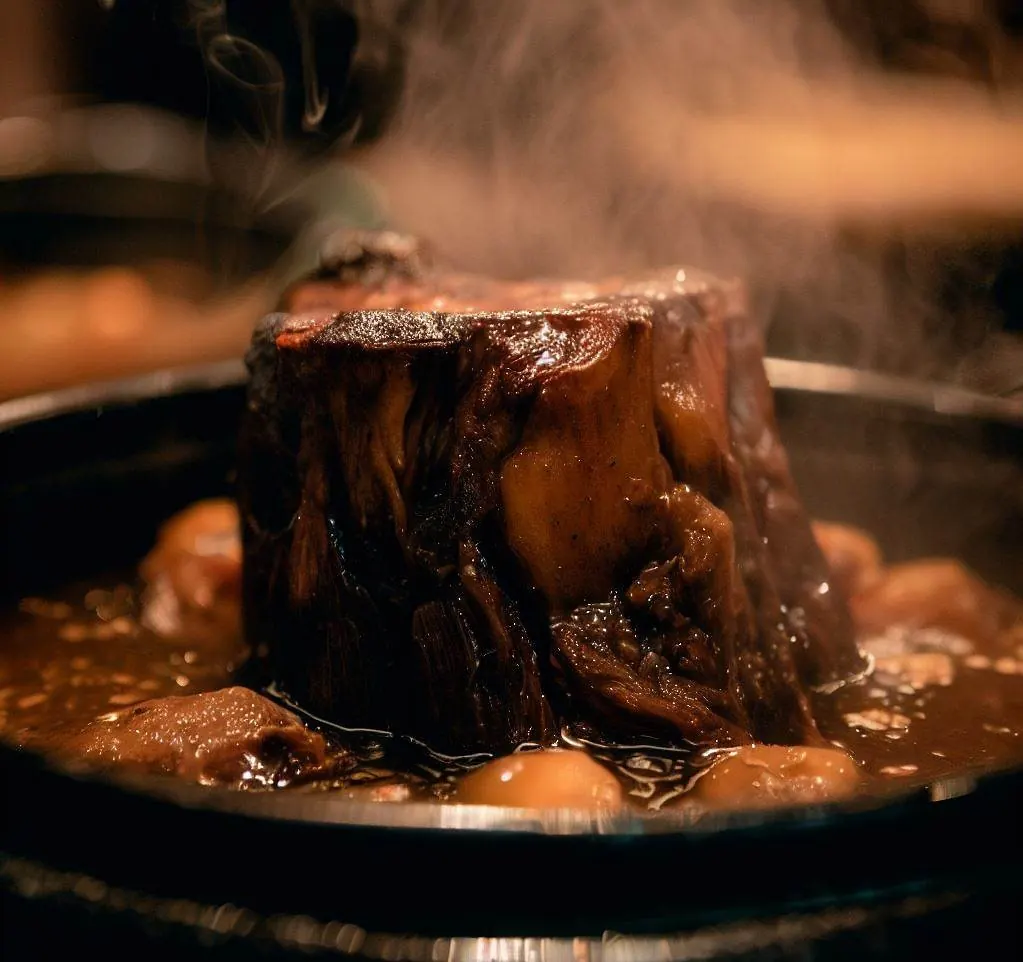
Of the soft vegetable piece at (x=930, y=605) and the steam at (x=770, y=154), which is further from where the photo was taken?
the steam at (x=770, y=154)

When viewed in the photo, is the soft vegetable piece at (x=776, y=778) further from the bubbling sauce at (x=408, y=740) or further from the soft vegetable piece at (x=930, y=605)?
the soft vegetable piece at (x=930, y=605)

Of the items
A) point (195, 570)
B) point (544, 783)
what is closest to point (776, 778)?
point (544, 783)

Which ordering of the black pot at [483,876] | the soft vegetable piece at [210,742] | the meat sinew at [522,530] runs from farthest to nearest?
1. the meat sinew at [522,530]
2. the soft vegetable piece at [210,742]
3. the black pot at [483,876]

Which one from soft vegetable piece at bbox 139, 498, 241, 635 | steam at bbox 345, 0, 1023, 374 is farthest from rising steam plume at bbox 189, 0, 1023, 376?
soft vegetable piece at bbox 139, 498, 241, 635

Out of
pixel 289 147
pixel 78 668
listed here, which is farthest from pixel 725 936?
pixel 289 147

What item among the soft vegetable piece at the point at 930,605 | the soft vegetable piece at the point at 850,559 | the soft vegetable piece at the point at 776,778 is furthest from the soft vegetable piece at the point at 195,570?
the soft vegetable piece at the point at 930,605

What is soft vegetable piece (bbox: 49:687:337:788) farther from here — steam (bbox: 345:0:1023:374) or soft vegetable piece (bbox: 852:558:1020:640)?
steam (bbox: 345:0:1023:374)

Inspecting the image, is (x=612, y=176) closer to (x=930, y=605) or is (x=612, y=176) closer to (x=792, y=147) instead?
(x=792, y=147)
